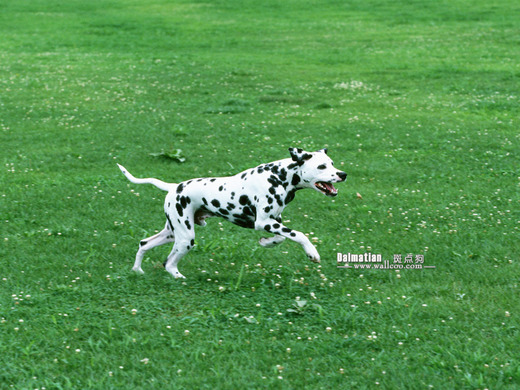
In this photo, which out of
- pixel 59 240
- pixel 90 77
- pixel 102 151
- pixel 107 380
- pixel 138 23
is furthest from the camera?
pixel 138 23

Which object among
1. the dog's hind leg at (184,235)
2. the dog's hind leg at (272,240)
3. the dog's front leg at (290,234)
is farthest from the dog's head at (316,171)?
the dog's hind leg at (184,235)

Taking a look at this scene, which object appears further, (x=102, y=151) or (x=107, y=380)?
(x=102, y=151)

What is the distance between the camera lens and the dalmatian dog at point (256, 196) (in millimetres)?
7473

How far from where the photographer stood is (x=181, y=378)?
5.93 metres

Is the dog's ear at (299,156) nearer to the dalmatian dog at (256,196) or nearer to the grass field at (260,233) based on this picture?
the dalmatian dog at (256,196)

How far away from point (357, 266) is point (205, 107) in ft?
34.9

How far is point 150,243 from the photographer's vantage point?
814 centimetres

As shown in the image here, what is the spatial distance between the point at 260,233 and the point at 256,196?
2313 mm

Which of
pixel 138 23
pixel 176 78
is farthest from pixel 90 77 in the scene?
pixel 138 23

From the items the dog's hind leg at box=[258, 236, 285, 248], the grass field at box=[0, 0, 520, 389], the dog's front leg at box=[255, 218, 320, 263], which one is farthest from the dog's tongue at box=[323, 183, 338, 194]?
the grass field at box=[0, 0, 520, 389]

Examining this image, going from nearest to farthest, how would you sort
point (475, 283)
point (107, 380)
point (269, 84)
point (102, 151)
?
point (107, 380), point (475, 283), point (102, 151), point (269, 84)

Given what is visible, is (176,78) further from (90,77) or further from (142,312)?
(142,312)

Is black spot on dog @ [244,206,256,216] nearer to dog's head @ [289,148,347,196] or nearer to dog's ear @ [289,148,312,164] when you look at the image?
dog's head @ [289,148,347,196]

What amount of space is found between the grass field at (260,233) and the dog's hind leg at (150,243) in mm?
235
